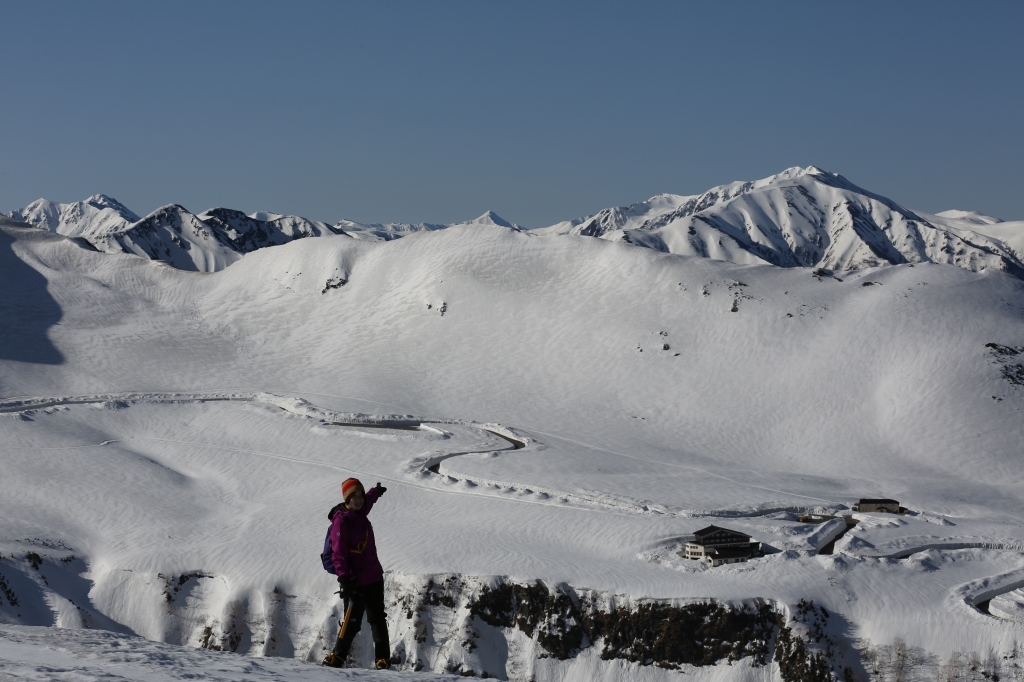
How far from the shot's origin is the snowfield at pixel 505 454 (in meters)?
42.6

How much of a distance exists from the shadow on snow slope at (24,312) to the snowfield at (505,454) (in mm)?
535

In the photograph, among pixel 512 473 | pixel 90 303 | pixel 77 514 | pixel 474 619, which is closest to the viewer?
pixel 474 619

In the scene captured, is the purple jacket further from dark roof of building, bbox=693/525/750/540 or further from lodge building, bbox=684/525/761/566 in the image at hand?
dark roof of building, bbox=693/525/750/540

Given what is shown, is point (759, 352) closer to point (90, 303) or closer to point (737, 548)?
point (737, 548)

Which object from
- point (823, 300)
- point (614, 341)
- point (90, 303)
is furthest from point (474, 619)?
point (90, 303)

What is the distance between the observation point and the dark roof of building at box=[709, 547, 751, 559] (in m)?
46.3

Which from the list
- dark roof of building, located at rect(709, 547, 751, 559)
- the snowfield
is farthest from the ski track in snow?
dark roof of building, located at rect(709, 547, 751, 559)

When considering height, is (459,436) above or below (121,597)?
above

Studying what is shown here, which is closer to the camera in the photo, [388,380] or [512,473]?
[512,473]

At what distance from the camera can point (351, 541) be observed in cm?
1641

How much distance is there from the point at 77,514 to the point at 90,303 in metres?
55.8

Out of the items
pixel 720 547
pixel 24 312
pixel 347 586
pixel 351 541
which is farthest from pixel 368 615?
pixel 24 312

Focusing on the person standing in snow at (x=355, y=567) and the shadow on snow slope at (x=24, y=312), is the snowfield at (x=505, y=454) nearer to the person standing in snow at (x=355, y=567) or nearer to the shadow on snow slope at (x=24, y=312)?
the shadow on snow slope at (x=24, y=312)

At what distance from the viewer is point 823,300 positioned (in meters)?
94.4
